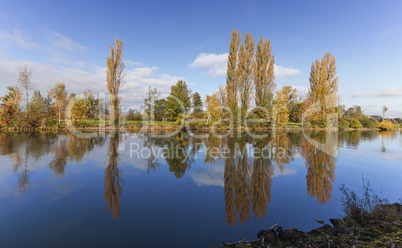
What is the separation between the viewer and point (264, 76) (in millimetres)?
27312

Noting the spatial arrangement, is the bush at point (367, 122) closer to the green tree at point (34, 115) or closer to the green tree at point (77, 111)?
the green tree at point (77, 111)

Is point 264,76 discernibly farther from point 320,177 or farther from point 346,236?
point 346,236

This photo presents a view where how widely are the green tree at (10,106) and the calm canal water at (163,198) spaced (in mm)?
18271

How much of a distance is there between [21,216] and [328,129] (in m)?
36.6

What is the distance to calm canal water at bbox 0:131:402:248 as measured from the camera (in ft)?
9.97

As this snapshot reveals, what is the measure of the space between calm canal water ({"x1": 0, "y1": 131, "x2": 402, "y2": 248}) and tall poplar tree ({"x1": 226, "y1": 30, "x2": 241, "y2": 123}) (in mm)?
18515

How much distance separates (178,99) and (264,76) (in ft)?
44.9

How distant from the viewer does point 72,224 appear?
326 centimetres

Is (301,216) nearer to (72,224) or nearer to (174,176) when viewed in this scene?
(174,176)

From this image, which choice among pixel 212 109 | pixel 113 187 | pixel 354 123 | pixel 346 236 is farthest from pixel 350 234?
pixel 354 123

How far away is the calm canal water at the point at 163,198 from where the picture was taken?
3039 mm

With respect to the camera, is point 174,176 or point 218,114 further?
point 218,114

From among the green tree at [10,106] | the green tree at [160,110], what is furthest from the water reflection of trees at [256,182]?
the green tree at [160,110]

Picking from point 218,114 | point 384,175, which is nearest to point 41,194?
point 384,175
